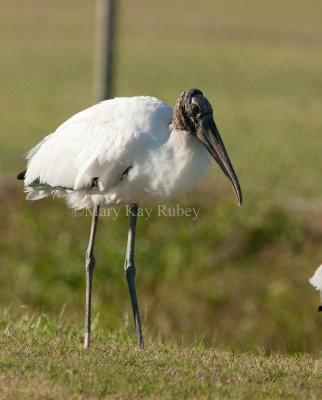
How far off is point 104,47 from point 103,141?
3834 millimetres

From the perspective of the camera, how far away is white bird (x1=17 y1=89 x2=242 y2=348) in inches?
196

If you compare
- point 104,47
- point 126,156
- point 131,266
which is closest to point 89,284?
point 131,266

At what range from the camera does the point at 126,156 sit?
499 cm

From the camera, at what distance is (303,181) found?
29.4 ft

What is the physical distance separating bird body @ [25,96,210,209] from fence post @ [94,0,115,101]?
3367mm

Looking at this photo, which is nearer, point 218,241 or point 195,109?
point 195,109

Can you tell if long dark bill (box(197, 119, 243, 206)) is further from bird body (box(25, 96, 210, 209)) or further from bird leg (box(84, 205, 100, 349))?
bird leg (box(84, 205, 100, 349))

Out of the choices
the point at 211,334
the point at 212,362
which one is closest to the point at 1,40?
the point at 211,334

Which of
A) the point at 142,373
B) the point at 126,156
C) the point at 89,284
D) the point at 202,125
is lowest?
the point at 89,284

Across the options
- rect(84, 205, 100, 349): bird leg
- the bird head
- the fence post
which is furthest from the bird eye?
the fence post

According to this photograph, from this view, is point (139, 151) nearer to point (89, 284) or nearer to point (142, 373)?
point (89, 284)

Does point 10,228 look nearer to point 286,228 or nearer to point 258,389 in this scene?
point 286,228

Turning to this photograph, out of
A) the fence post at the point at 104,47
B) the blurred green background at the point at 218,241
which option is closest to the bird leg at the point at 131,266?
the blurred green background at the point at 218,241

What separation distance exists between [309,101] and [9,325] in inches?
299
